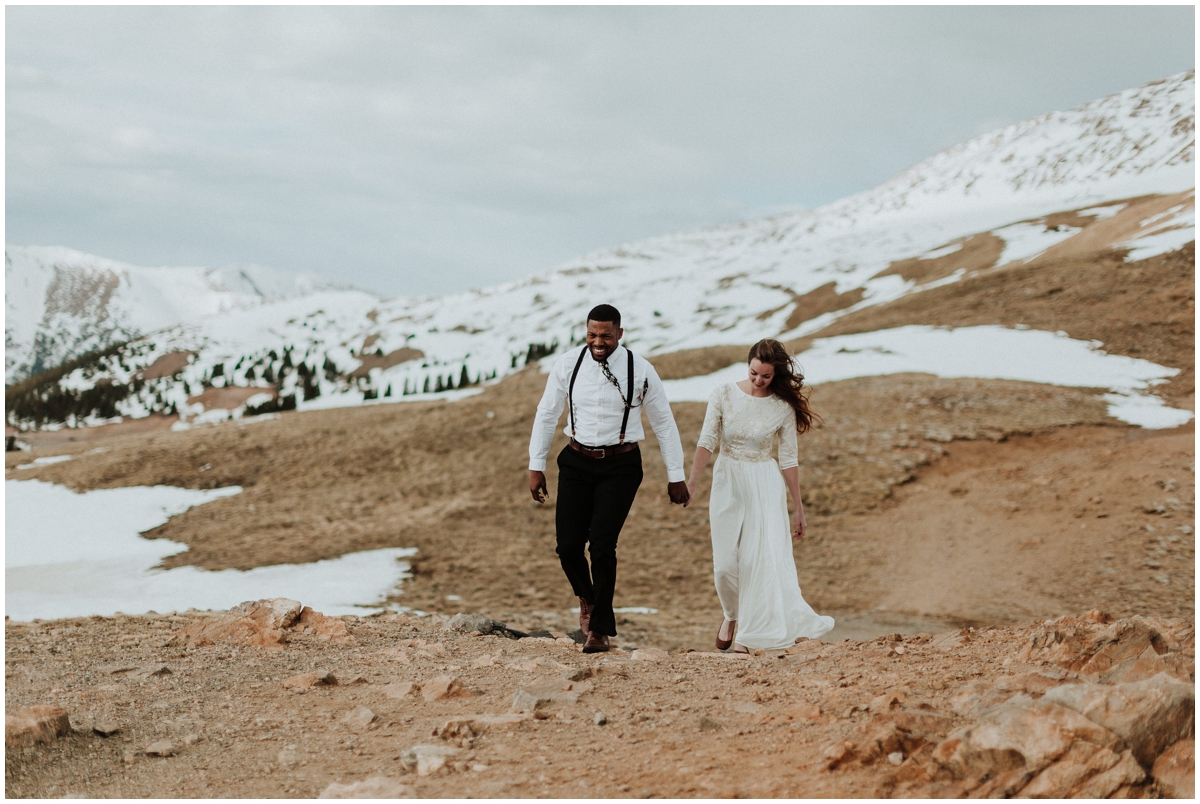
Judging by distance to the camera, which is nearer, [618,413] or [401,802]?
[401,802]

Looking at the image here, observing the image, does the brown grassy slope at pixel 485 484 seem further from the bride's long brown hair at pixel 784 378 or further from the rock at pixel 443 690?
the rock at pixel 443 690

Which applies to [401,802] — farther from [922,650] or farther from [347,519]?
[347,519]

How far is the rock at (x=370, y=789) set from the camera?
3.75 meters

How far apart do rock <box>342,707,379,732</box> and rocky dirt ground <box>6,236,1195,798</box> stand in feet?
0.09

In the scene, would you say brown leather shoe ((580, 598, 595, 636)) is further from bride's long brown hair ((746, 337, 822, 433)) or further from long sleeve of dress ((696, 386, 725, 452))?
bride's long brown hair ((746, 337, 822, 433))

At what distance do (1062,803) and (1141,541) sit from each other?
1209cm

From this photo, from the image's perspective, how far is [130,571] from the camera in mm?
15570

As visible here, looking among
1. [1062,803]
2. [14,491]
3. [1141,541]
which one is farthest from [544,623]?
[14,491]

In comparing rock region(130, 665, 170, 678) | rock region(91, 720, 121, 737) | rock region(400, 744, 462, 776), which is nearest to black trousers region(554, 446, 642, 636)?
rock region(400, 744, 462, 776)

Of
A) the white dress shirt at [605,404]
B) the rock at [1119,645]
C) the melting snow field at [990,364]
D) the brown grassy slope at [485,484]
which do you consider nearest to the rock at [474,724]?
the white dress shirt at [605,404]

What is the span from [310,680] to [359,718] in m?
1.08

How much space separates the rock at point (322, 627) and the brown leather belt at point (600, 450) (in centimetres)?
288

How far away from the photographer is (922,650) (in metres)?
6.32

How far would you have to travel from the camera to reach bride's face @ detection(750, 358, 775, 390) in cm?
744
